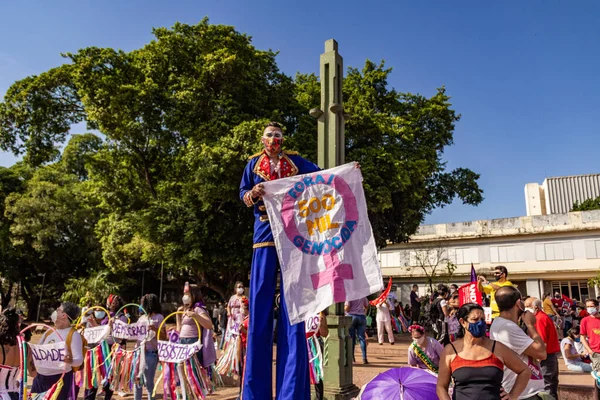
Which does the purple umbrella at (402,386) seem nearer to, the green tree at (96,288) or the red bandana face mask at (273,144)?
the red bandana face mask at (273,144)

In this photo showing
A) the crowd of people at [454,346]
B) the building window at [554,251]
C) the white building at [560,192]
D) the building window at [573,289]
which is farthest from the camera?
the white building at [560,192]

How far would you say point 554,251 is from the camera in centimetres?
3675

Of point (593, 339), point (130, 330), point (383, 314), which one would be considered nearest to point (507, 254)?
point (383, 314)

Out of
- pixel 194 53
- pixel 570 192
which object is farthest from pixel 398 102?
pixel 570 192

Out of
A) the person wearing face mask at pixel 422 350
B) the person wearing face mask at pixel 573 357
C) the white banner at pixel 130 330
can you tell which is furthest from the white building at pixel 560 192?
the white banner at pixel 130 330

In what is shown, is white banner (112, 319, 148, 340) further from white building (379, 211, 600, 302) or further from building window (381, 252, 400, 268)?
building window (381, 252, 400, 268)

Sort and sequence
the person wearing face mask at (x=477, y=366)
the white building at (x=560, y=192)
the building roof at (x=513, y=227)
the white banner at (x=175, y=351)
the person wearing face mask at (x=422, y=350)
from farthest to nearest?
the white building at (x=560, y=192), the building roof at (x=513, y=227), the person wearing face mask at (x=422, y=350), the white banner at (x=175, y=351), the person wearing face mask at (x=477, y=366)

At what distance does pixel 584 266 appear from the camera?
35.3 metres

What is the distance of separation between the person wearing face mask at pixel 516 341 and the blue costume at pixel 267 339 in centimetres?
177

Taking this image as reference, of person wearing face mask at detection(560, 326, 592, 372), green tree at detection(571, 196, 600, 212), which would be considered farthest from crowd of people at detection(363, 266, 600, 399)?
green tree at detection(571, 196, 600, 212)

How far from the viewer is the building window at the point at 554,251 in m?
36.3

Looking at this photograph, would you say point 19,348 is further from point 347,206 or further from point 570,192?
point 570,192

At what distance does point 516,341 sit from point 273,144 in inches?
108

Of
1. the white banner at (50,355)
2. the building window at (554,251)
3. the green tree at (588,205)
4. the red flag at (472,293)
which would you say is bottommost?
the white banner at (50,355)
